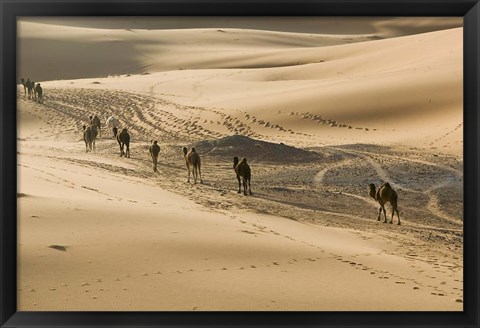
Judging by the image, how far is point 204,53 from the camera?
59.8 m

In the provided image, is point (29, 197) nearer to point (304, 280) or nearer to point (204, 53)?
point (304, 280)

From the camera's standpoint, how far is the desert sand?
20.8ft

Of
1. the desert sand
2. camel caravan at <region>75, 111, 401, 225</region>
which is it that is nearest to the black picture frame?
the desert sand

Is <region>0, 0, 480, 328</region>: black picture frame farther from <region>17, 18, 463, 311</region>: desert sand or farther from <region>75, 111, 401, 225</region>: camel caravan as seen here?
<region>75, 111, 401, 225</region>: camel caravan

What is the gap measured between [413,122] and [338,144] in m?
5.07

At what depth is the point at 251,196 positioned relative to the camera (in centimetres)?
1306
